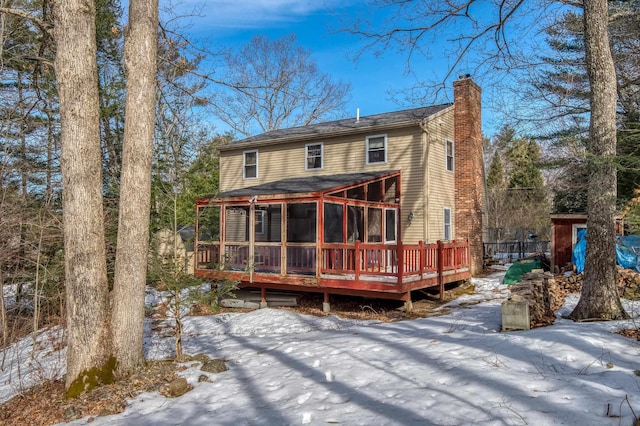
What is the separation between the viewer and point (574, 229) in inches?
551

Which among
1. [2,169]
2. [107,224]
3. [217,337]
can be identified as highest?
[2,169]

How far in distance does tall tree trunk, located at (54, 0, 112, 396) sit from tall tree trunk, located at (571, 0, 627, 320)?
24.4 ft

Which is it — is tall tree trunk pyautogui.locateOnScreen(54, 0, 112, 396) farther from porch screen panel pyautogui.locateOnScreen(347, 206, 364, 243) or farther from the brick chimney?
the brick chimney

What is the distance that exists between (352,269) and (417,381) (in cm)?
626

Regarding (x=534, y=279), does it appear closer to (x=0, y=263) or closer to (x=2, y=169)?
(x=0, y=263)

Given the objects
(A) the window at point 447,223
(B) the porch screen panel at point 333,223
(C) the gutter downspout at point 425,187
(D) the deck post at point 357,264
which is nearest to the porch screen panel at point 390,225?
(C) the gutter downspout at point 425,187

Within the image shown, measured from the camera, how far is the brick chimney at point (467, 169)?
631 inches

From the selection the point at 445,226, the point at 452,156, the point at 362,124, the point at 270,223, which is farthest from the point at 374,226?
the point at 270,223

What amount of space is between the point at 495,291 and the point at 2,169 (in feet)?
43.6

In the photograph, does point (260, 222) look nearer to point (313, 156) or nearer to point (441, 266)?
point (313, 156)

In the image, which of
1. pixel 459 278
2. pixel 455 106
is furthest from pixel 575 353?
pixel 455 106

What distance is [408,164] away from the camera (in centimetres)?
1473

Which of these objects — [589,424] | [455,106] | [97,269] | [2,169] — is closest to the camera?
[589,424]

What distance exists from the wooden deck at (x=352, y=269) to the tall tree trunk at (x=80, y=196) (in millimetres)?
3617
